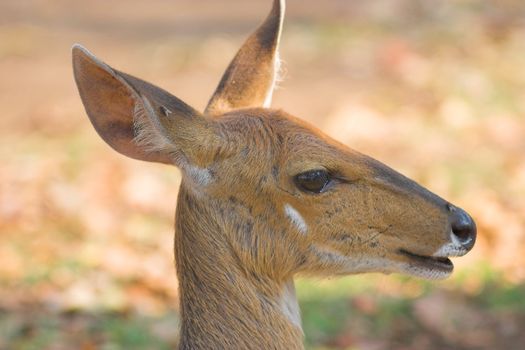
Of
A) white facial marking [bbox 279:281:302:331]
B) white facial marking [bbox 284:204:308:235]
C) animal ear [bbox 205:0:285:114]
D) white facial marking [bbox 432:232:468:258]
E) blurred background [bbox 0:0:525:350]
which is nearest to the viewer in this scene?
white facial marking [bbox 432:232:468:258]

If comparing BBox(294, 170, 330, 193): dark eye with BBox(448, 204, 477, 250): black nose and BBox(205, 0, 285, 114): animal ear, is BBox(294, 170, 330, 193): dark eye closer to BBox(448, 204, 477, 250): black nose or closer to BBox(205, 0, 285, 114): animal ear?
BBox(448, 204, 477, 250): black nose

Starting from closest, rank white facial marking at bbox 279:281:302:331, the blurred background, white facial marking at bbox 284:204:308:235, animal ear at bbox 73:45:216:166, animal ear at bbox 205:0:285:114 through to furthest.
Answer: animal ear at bbox 73:45:216:166
white facial marking at bbox 284:204:308:235
white facial marking at bbox 279:281:302:331
animal ear at bbox 205:0:285:114
the blurred background

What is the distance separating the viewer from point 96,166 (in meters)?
8.30

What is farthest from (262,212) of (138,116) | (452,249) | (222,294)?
(452,249)

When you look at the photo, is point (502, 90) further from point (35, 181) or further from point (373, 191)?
point (373, 191)

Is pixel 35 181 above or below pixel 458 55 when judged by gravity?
below

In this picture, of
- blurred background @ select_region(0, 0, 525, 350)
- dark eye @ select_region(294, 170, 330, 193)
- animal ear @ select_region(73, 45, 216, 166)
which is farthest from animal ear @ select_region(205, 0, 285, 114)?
blurred background @ select_region(0, 0, 525, 350)

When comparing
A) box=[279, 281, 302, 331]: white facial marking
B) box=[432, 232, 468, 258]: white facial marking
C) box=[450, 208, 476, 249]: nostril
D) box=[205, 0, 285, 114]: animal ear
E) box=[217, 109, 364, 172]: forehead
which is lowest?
box=[279, 281, 302, 331]: white facial marking

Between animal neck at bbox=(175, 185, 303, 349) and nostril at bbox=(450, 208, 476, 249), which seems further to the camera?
animal neck at bbox=(175, 185, 303, 349)

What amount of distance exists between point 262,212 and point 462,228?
725 millimetres

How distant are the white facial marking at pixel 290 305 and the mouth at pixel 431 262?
1.62 feet

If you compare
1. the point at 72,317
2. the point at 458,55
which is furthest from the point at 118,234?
the point at 458,55

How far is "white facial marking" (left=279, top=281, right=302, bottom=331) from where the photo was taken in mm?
4102

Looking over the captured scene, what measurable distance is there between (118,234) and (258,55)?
122 inches
